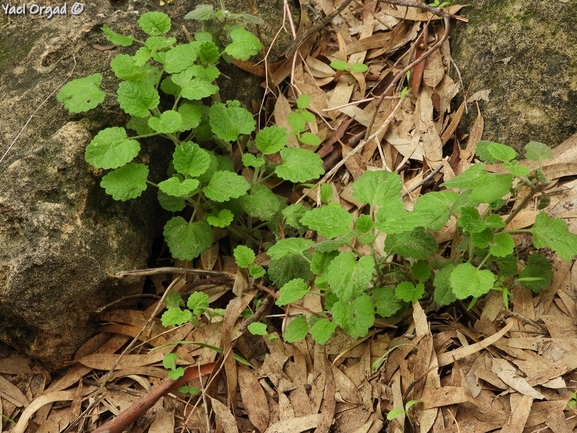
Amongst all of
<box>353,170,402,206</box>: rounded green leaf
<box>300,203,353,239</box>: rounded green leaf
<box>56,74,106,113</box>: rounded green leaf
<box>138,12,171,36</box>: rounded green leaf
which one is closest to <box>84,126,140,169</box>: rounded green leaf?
<box>56,74,106,113</box>: rounded green leaf

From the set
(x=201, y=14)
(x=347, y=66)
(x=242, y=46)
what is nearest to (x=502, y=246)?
(x=242, y=46)

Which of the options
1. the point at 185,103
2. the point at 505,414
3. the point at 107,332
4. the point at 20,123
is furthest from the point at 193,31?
the point at 505,414

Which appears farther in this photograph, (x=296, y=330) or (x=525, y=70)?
(x=525, y=70)

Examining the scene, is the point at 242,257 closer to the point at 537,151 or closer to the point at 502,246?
the point at 502,246

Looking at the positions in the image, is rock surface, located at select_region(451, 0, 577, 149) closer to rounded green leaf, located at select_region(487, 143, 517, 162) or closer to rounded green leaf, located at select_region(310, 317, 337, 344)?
rounded green leaf, located at select_region(487, 143, 517, 162)

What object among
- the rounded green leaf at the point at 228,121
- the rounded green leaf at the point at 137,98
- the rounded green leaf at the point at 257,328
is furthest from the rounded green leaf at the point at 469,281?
the rounded green leaf at the point at 137,98

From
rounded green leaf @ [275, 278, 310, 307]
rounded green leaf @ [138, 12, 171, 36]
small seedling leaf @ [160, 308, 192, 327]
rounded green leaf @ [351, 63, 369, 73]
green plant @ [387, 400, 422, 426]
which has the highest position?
rounded green leaf @ [138, 12, 171, 36]
